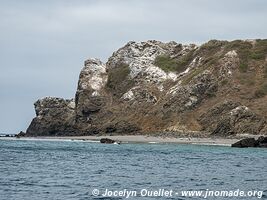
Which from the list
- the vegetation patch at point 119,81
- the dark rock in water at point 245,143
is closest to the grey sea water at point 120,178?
the dark rock in water at point 245,143

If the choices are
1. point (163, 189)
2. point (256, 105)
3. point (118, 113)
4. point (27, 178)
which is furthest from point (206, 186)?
point (118, 113)

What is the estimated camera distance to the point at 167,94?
541 feet

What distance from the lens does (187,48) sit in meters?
200

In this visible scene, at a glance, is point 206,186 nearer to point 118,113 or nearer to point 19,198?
point 19,198

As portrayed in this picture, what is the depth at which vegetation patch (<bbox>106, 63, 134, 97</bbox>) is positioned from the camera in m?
177

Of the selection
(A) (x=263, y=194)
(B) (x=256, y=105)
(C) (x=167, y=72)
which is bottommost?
(A) (x=263, y=194)

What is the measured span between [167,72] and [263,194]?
479 ft

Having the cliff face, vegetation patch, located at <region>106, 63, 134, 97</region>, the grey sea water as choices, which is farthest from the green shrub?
the grey sea water

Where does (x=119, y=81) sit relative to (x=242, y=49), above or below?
below

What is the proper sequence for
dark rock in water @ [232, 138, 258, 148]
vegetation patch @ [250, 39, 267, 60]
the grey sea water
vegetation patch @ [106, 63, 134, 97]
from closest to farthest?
the grey sea water < dark rock in water @ [232, 138, 258, 148] < vegetation patch @ [250, 39, 267, 60] < vegetation patch @ [106, 63, 134, 97]

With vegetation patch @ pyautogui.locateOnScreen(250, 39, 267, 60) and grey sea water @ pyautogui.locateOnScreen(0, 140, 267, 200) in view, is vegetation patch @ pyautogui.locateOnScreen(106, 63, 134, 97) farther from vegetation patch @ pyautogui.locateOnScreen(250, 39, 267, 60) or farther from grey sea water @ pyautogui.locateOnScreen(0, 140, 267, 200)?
grey sea water @ pyautogui.locateOnScreen(0, 140, 267, 200)

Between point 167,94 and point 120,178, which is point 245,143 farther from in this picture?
point 167,94

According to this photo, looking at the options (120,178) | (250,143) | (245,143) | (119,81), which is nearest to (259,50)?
(119,81)

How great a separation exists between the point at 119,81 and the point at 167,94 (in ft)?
72.5
